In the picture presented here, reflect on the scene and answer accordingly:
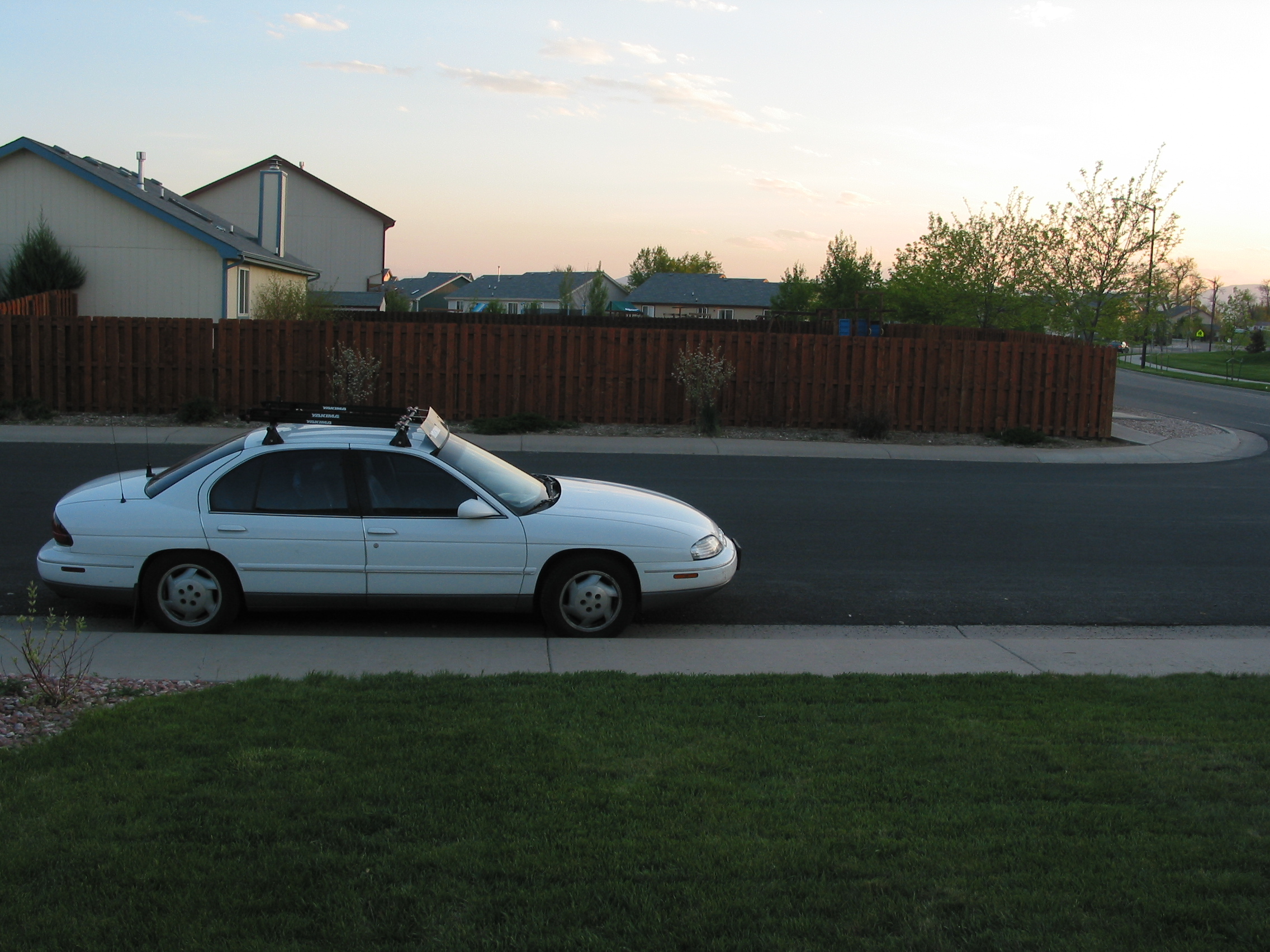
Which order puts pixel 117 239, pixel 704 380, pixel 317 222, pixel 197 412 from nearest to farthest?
pixel 197 412 → pixel 704 380 → pixel 117 239 → pixel 317 222

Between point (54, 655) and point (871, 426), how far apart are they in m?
17.5

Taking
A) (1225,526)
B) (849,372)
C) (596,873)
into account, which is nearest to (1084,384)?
(849,372)

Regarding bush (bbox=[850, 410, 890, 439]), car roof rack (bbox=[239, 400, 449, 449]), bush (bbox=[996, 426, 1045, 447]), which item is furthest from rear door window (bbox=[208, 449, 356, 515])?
bush (bbox=[996, 426, 1045, 447])

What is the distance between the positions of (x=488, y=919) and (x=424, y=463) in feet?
15.0

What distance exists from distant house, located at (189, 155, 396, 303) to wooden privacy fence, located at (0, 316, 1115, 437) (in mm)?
26739

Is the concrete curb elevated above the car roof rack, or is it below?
below

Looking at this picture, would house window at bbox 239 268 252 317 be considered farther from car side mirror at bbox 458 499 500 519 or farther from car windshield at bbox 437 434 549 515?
car side mirror at bbox 458 499 500 519

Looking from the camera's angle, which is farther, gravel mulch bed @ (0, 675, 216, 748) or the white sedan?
the white sedan

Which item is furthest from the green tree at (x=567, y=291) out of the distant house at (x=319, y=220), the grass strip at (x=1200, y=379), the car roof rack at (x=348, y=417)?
the car roof rack at (x=348, y=417)

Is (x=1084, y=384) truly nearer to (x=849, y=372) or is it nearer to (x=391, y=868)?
(x=849, y=372)

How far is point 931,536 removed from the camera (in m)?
11.8

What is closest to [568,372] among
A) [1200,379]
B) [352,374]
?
[352,374]

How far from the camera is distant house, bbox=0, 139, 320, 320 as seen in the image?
1036 inches

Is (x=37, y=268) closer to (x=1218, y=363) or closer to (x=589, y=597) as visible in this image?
(x=589, y=597)
